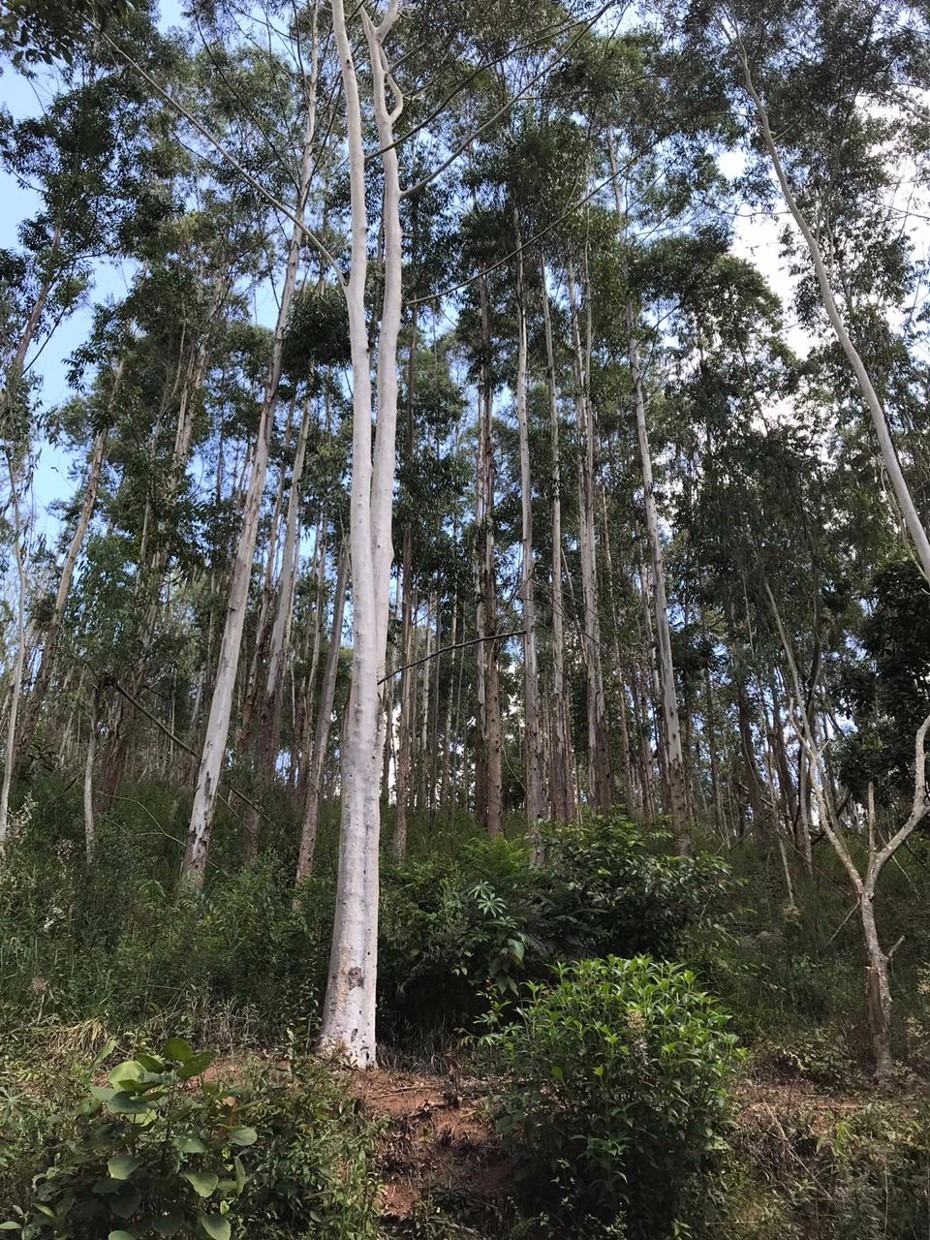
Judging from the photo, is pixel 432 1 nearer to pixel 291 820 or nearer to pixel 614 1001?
pixel 614 1001

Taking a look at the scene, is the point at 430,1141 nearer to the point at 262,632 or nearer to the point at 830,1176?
the point at 830,1176

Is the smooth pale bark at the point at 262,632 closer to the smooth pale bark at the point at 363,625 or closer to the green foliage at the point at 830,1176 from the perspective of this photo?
the smooth pale bark at the point at 363,625

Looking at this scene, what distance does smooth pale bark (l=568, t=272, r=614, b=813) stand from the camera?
1253 cm

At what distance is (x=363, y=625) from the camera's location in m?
5.08

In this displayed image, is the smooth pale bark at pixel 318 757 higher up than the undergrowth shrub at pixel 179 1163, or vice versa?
the smooth pale bark at pixel 318 757

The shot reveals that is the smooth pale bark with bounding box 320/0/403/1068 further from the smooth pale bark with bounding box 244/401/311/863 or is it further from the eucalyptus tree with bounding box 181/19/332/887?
the smooth pale bark with bounding box 244/401/311/863

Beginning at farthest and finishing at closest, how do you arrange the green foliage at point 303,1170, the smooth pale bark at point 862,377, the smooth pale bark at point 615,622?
the smooth pale bark at point 615,622 → the smooth pale bark at point 862,377 → the green foliage at point 303,1170

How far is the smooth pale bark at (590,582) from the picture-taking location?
1253 cm

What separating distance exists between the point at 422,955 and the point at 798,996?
362 centimetres

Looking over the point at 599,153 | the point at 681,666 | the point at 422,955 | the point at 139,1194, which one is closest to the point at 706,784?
the point at 681,666

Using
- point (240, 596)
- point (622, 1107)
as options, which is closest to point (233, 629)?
point (240, 596)

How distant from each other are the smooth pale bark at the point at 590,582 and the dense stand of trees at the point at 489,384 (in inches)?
3.7

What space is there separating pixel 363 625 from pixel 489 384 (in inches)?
342

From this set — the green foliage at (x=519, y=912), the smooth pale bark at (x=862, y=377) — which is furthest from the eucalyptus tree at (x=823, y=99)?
the green foliage at (x=519, y=912)
